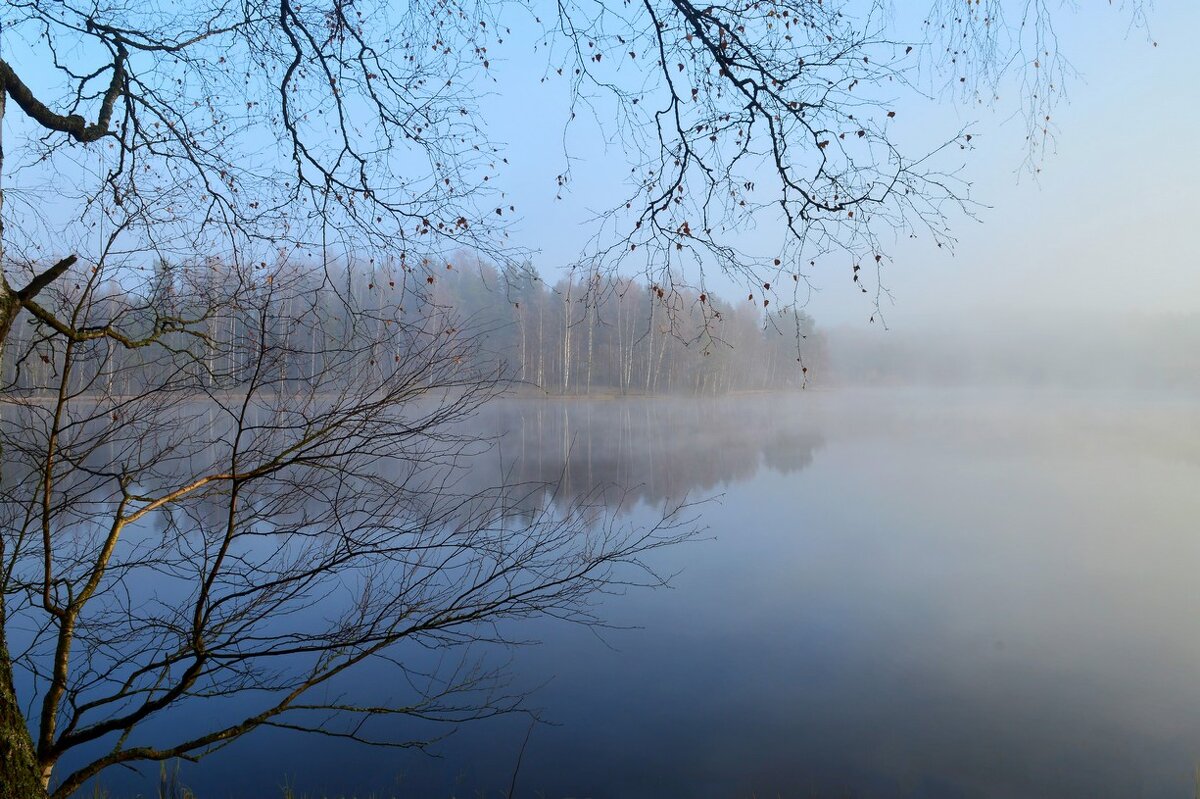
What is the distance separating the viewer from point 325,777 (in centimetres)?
463

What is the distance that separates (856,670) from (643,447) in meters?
12.9

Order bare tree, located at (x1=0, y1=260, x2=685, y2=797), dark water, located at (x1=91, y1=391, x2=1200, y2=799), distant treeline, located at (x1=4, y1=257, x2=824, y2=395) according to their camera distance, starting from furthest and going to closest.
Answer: dark water, located at (x1=91, y1=391, x2=1200, y2=799) < distant treeline, located at (x1=4, y1=257, x2=824, y2=395) < bare tree, located at (x1=0, y1=260, x2=685, y2=797)

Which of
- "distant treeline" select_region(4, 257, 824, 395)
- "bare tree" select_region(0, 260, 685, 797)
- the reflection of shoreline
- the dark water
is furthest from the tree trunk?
the reflection of shoreline

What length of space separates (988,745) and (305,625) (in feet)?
16.9

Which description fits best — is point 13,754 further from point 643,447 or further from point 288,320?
point 643,447

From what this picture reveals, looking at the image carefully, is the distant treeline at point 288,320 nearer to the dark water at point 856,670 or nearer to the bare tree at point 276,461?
the bare tree at point 276,461

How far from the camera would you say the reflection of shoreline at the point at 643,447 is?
1221 cm

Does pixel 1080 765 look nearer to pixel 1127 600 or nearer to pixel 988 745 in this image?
pixel 988 745

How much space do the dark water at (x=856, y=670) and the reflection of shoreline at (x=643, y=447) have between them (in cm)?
43

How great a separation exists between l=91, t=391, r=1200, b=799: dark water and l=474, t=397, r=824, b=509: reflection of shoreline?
43cm

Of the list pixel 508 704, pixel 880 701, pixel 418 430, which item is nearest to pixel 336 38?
pixel 418 430

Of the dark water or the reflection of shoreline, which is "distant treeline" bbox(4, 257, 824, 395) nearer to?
the dark water

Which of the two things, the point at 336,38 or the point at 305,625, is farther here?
the point at 305,625

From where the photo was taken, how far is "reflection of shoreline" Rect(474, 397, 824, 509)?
1221cm
